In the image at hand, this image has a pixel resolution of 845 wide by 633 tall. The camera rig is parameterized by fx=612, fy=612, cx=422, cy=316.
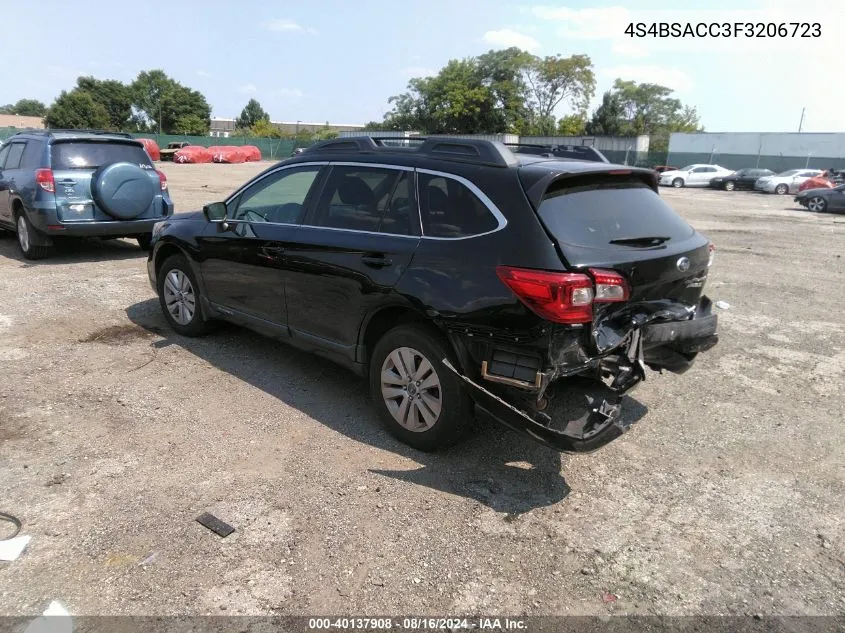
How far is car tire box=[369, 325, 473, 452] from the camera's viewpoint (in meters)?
3.56

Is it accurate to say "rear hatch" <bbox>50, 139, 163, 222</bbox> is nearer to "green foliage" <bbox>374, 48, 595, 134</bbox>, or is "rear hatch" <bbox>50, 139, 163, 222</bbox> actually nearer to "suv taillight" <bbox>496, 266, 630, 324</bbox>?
"suv taillight" <bbox>496, 266, 630, 324</bbox>

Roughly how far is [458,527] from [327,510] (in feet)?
2.31

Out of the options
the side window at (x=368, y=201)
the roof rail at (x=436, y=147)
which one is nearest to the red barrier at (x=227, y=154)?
the roof rail at (x=436, y=147)

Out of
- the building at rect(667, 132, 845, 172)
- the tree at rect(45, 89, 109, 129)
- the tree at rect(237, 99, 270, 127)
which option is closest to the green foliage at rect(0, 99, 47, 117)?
the tree at rect(237, 99, 270, 127)

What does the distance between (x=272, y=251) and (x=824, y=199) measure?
24122 millimetres

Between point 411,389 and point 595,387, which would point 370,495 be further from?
point 595,387

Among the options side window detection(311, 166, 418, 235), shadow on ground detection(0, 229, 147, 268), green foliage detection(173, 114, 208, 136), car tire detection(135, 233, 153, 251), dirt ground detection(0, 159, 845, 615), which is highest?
green foliage detection(173, 114, 208, 136)

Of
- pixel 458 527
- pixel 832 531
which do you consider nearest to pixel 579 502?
pixel 458 527

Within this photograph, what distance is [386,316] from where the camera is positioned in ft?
13.0

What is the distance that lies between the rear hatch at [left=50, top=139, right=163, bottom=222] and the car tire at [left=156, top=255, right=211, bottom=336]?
349 centimetres

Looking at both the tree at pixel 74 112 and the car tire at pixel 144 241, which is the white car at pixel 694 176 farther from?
the tree at pixel 74 112

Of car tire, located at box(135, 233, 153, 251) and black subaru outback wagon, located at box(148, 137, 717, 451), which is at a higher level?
black subaru outback wagon, located at box(148, 137, 717, 451)

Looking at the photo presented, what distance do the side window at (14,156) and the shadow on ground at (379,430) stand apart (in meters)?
5.20

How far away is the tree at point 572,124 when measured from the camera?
72.8 meters
